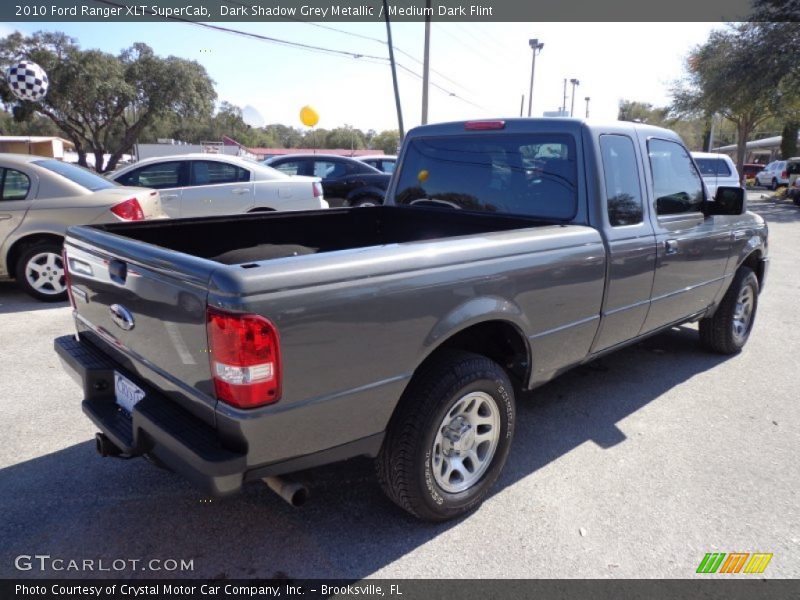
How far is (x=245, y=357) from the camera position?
6.26 ft

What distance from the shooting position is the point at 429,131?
4.11 meters

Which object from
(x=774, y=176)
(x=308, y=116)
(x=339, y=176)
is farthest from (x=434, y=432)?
(x=774, y=176)

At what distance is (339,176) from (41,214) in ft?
22.9

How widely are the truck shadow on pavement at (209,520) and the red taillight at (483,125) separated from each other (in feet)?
6.66

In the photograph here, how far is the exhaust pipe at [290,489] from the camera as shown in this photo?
2.17 meters

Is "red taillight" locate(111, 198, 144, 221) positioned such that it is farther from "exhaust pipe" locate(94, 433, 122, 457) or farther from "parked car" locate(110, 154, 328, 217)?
"exhaust pipe" locate(94, 433, 122, 457)

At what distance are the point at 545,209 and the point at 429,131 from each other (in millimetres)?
1144

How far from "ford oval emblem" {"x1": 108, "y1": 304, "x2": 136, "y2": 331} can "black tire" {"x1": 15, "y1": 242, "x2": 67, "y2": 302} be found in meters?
4.55

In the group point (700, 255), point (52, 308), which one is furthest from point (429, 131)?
point (52, 308)

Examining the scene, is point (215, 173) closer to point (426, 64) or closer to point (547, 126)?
point (547, 126)

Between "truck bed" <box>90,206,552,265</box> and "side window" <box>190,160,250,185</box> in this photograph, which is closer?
"truck bed" <box>90,206,552,265</box>

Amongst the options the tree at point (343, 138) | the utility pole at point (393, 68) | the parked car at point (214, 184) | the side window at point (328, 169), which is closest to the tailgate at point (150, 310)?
the parked car at point (214, 184)

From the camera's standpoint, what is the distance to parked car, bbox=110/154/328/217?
8188 millimetres

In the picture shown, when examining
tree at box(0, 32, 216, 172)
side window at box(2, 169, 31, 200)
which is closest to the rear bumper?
side window at box(2, 169, 31, 200)
